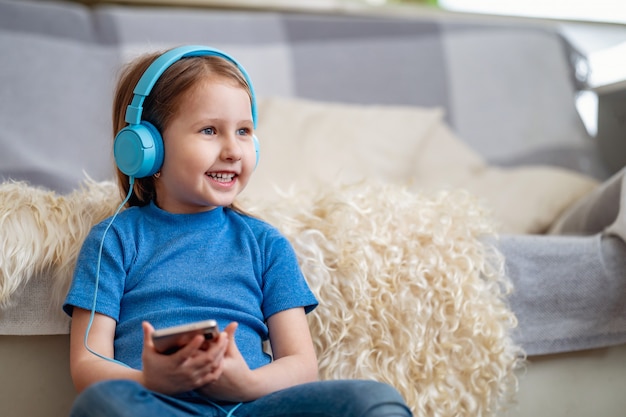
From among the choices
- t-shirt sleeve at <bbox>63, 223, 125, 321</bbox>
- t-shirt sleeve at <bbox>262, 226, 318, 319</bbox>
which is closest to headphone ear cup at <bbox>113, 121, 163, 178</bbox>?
t-shirt sleeve at <bbox>63, 223, 125, 321</bbox>

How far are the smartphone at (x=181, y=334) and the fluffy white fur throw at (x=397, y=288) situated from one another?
1.08 ft

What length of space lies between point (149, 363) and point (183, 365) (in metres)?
0.04

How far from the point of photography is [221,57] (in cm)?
101

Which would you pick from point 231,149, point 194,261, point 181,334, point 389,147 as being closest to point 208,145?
point 231,149

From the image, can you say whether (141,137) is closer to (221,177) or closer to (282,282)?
(221,177)

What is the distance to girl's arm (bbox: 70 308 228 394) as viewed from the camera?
758 millimetres

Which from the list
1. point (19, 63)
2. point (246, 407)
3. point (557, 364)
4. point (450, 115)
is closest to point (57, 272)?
point (246, 407)

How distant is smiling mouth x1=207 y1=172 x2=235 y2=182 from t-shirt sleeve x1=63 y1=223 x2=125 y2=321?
0.51 ft

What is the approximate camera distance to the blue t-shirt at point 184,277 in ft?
2.98

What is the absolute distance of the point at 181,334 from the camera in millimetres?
738

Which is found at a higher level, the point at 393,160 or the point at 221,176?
the point at 221,176

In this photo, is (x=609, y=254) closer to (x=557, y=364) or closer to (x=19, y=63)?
(x=557, y=364)

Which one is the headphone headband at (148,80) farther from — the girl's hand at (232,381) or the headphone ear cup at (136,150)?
the girl's hand at (232,381)

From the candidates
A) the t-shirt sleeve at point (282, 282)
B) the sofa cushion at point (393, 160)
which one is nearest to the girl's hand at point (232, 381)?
the t-shirt sleeve at point (282, 282)
